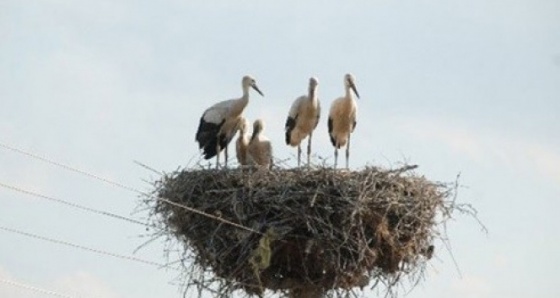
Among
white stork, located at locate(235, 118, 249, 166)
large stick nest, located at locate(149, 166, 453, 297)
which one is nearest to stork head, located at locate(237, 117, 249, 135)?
white stork, located at locate(235, 118, 249, 166)

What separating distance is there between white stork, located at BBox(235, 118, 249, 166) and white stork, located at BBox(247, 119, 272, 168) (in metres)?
0.13

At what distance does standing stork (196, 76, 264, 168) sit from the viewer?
13672 mm

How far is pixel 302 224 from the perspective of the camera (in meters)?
11.1

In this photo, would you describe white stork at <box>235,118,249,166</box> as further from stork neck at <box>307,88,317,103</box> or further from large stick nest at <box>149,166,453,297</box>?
large stick nest at <box>149,166,453,297</box>

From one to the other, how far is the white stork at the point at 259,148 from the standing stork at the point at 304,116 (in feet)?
1.07

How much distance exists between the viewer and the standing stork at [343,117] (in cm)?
1373

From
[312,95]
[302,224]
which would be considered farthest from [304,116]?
[302,224]

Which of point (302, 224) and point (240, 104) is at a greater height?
point (240, 104)

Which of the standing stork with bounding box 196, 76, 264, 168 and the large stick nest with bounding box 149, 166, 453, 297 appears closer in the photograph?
the large stick nest with bounding box 149, 166, 453, 297

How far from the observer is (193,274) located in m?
11.0

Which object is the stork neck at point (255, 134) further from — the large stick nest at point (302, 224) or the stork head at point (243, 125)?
the large stick nest at point (302, 224)

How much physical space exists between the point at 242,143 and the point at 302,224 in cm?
269

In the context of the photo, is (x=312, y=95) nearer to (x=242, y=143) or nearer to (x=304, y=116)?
(x=304, y=116)

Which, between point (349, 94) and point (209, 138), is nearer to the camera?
point (209, 138)
